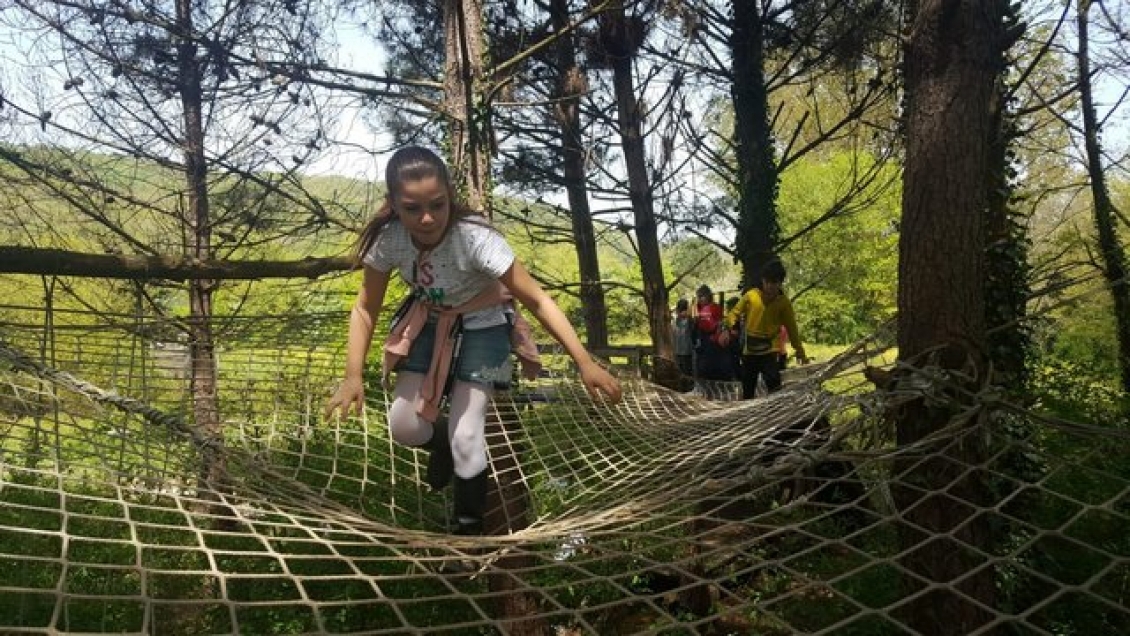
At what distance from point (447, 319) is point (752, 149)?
4.84 metres

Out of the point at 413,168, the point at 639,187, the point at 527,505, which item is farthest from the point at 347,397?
the point at 639,187

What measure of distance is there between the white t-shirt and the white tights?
18cm

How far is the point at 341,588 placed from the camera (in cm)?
455

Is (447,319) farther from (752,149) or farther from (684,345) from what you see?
(684,345)

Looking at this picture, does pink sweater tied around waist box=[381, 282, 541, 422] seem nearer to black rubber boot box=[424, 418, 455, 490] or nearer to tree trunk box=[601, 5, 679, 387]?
black rubber boot box=[424, 418, 455, 490]

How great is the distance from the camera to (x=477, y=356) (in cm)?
201

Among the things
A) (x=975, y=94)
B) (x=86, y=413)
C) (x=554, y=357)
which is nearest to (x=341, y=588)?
(x=554, y=357)

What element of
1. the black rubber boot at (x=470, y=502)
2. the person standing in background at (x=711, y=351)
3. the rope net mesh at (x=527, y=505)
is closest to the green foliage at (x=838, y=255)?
the person standing in background at (x=711, y=351)

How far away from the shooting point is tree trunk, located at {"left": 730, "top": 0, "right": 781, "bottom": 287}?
6.07 meters

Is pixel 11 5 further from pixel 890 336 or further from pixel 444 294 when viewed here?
pixel 890 336

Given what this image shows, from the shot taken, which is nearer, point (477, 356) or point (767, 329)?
point (477, 356)

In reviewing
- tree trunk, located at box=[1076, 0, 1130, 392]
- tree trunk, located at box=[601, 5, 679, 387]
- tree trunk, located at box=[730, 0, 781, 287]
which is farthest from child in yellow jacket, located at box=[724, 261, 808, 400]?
tree trunk, located at box=[1076, 0, 1130, 392]

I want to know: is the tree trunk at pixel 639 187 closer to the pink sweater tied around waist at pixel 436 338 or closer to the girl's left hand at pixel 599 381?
the pink sweater tied around waist at pixel 436 338

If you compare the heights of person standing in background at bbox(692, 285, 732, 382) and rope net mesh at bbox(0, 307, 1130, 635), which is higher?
person standing in background at bbox(692, 285, 732, 382)
